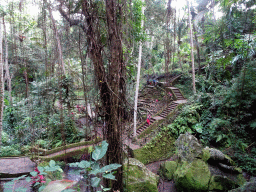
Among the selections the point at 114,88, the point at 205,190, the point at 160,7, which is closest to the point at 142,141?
the point at 205,190

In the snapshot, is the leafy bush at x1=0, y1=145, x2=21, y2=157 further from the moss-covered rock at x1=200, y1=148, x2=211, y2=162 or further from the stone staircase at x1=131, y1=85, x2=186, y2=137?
the moss-covered rock at x1=200, y1=148, x2=211, y2=162

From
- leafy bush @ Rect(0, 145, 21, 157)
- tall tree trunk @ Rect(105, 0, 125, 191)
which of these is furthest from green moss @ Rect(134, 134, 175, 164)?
leafy bush @ Rect(0, 145, 21, 157)

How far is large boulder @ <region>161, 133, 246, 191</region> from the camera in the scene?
4.08 meters

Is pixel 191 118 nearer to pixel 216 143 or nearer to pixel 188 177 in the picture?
pixel 216 143

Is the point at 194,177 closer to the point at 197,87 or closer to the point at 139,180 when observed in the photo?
the point at 139,180

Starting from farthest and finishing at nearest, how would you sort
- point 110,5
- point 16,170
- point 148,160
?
1. point 148,160
2. point 16,170
3. point 110,5

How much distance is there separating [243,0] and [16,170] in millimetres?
9395

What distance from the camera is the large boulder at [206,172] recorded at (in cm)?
408

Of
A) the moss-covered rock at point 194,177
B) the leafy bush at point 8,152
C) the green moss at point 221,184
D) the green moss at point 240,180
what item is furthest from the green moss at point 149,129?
the leafy bush at point 8,152

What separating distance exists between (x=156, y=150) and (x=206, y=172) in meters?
2.69

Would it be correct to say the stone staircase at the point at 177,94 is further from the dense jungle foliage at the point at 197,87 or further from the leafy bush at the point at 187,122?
the leafy bush at the point at 187,122

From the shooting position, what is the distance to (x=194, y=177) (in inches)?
165

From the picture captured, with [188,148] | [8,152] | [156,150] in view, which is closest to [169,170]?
[188,148]

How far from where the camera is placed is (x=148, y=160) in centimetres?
652
